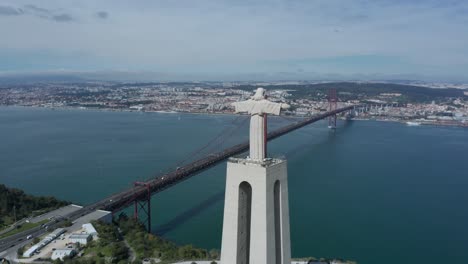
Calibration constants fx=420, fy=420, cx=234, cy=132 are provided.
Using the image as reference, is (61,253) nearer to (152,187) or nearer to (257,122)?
A: (152,187)

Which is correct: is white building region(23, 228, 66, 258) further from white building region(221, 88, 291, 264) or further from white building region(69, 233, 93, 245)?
white building region(221, 88, 291, 264)

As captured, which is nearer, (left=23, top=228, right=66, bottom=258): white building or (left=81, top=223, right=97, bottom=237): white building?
(left=23, top=228, right=66, bottom=258): white building

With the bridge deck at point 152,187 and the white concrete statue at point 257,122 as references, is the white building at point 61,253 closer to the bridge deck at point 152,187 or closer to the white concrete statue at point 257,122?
the bridge deck at point 152,187

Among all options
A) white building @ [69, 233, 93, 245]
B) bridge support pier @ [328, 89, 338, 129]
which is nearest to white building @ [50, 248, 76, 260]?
white building @ [69, 233, 93, 245]

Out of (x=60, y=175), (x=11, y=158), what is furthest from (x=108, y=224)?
(x=11, y=158)

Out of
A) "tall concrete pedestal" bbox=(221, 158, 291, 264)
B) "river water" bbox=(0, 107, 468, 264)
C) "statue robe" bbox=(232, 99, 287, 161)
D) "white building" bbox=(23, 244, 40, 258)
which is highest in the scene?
"statue robe" bbox=(232, 99, 287, 161)

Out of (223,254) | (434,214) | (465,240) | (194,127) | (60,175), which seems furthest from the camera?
(194,127)

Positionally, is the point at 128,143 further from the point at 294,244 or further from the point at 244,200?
the point at 244,200
